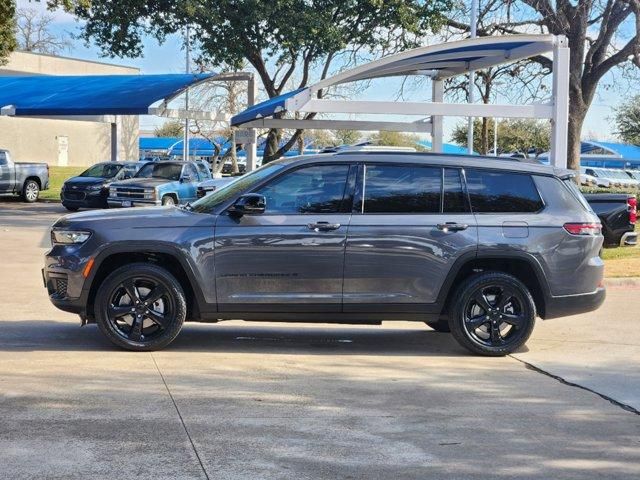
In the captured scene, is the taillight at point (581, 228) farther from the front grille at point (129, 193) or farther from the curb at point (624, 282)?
the front grille at point (129, 193)

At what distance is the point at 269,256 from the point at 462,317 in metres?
1.88

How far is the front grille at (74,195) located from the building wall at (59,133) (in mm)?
29442

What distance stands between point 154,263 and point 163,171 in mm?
19070

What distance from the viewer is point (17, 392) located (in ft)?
22.2

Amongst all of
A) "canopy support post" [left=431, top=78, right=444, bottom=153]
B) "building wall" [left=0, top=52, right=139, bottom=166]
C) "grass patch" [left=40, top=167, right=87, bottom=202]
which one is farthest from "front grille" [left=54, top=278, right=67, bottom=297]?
"building wall" [left=0, top=52, right=139, bottom=166]

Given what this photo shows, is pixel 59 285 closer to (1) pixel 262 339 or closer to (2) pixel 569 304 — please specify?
(1) pixel 262 339

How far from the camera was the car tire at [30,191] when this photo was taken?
108 feet

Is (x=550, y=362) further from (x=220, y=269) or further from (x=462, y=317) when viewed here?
(x=220, y=269)

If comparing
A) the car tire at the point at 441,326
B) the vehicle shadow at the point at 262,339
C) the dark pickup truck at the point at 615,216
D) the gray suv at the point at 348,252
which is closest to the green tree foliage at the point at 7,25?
the dark pickup truck at the point at 615,216

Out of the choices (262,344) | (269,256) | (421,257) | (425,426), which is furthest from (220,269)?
(425,426)

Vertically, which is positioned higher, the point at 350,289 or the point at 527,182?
the point at 527,182

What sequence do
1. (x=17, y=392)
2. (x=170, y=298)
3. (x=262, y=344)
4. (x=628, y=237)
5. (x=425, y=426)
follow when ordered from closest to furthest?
(x=425, y=426), (x=17, y=392), (x=170, y=298), (x=262, y=344), (x=628, y=237)

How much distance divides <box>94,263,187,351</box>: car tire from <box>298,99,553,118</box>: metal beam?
790 cm

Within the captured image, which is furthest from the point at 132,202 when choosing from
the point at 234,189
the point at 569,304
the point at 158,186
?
the point at 569,304
